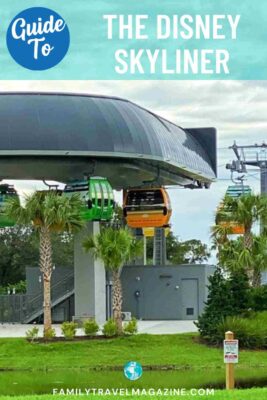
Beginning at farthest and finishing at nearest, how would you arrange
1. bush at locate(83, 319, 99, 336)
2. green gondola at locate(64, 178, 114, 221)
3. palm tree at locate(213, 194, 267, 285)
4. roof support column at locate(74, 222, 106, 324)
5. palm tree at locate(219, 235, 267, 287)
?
roof support column at locate(74, 222, 106, 324) → green gondola at locate(64, 178, 114, 221) → palm tree at locate(213, 194, 267, 285) → palm tree at locate(219, 235, 267, 287) → bush at locate(83, 319, 99, 336)

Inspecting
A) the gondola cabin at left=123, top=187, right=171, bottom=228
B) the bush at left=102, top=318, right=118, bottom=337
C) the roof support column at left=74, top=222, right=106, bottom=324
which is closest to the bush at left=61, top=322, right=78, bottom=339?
the bush at left=102, top=318, right=118, bottom=337

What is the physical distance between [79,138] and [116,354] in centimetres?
979

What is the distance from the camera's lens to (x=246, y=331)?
3050cm

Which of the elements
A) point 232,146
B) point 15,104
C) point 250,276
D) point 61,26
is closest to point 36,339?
point 250,276

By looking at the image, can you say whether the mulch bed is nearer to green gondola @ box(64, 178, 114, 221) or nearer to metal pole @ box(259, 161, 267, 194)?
green gondola @ box(64, 178, 114, 221)

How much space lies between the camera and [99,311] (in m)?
40.7

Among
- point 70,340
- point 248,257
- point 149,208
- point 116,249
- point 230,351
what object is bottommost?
point 70,340

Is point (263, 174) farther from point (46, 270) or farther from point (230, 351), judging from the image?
point (230, 351)

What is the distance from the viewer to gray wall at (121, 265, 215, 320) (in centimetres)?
4491

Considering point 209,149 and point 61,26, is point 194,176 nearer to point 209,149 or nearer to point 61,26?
point 209,149

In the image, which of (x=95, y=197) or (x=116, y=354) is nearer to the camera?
(x=116, y=354)

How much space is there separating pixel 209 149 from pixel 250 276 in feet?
50.5

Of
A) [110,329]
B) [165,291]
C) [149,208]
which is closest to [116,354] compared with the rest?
[110,329]

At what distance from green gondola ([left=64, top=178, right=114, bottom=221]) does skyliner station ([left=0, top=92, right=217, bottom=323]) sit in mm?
944
